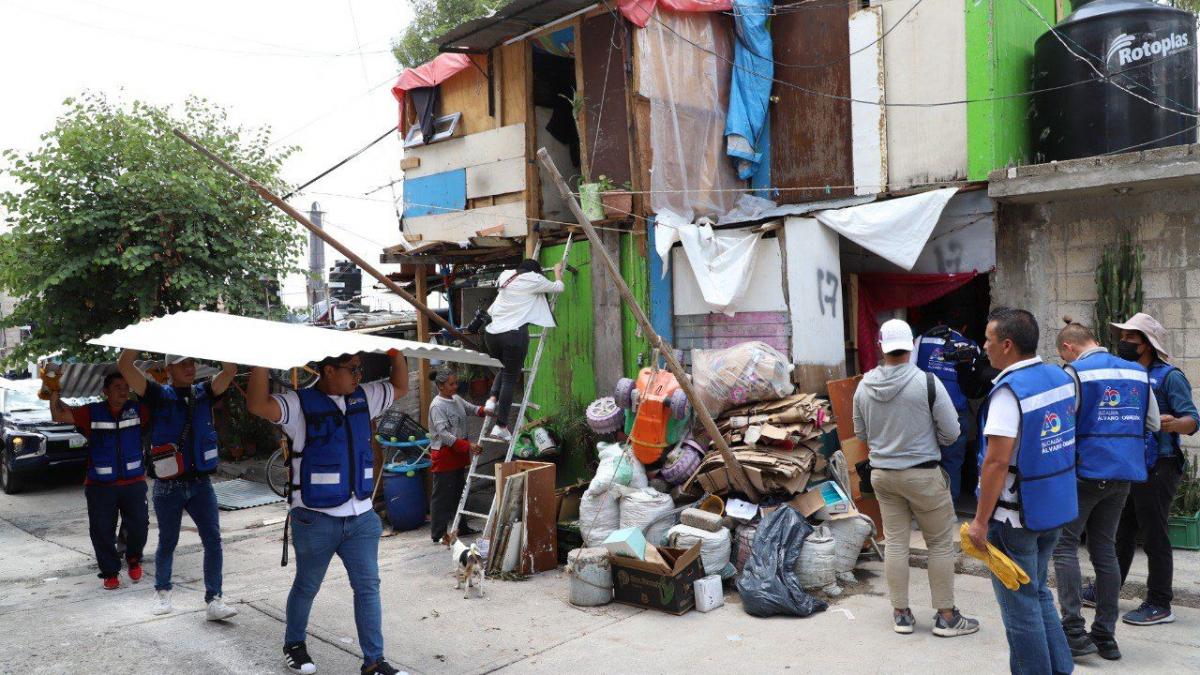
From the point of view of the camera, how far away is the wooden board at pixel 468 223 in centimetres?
1001

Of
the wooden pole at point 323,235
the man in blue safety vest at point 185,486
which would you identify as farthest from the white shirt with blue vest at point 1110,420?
the wooden pole at point 323,235

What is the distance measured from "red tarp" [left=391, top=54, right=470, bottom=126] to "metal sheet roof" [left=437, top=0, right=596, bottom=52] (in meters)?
0.32

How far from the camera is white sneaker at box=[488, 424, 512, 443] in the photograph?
838 cm

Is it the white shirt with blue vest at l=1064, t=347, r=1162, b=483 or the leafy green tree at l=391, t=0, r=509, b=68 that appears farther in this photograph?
the leafy green tree at l=391, t=0, r=509, b=68

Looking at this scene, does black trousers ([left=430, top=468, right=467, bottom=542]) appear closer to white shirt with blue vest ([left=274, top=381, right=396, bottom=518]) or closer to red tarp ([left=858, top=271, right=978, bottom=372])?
white shirt with blue vest ([left=274, top=381, right=396, bottom=518])

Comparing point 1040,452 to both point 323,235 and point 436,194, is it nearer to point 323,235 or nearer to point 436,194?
point 323,235

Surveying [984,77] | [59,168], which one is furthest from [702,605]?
[59,168]

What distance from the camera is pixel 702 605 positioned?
5.82 metres

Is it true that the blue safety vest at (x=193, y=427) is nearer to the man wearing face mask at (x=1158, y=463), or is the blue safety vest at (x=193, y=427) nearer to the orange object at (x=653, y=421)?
the orange object at (x=653, y=421)

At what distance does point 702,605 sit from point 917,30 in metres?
6.13

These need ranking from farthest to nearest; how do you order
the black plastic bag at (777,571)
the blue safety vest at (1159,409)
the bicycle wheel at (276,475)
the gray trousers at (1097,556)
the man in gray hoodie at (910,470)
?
the bicycle wheel at (276,475) → the black plastic bag at (777,571) → the man in gray hoodie at (910,470) → the blue safety vest at (1159,409) → the gray trousers at (1097,556)

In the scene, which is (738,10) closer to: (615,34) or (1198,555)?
(615,34)

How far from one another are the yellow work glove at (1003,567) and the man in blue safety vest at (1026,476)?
4 centimetres

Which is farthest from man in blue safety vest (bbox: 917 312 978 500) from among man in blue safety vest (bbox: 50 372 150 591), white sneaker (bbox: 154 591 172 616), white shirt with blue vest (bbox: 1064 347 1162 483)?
man in blue safety vest (bbox: 50 372 150 591)
